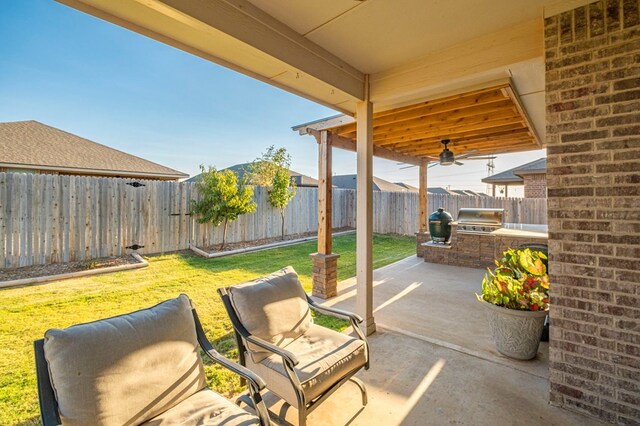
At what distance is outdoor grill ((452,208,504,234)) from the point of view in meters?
6.41

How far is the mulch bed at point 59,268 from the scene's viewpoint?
200 inches

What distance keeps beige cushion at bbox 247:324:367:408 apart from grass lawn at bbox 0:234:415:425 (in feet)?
1.97

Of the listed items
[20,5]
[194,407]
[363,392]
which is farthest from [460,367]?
[20,5]

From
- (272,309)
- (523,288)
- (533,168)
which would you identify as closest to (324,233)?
(272,309)

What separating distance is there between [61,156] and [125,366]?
955 centimetres

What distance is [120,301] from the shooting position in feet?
13.4

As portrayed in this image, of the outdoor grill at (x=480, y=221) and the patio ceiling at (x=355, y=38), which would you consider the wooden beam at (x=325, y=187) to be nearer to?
the patio ceiling at (x=355, y=38)

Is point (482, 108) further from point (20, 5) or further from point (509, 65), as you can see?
point (20, 5)

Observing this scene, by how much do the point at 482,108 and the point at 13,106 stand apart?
11.3 metres

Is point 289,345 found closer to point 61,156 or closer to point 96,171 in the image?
point 96,171

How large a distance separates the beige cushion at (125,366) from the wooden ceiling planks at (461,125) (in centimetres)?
352

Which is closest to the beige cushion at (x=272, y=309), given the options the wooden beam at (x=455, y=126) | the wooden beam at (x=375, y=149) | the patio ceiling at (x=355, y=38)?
the patio ceiling at (x=355, y=38)

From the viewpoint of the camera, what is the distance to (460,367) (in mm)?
2684

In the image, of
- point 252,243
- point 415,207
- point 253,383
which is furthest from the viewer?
point 415,207
